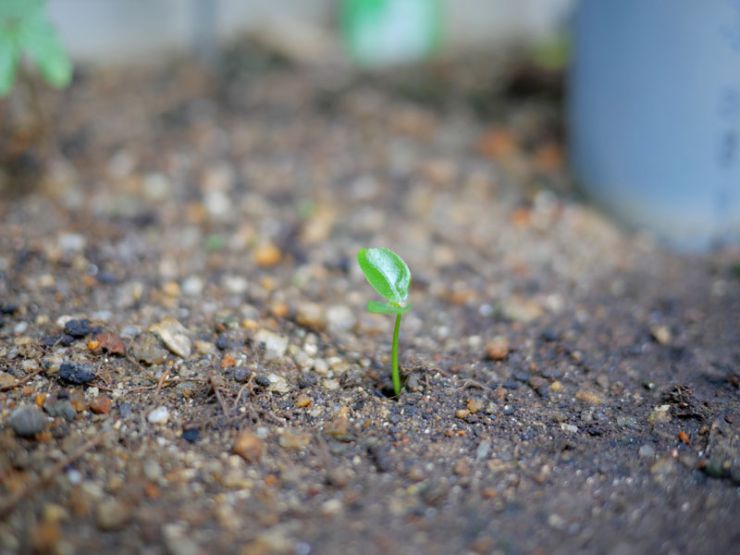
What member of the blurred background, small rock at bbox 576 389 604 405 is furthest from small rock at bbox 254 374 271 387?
the blurred background

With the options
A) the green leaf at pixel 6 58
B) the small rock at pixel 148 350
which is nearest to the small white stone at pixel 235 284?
the small rock at pixel 148 350

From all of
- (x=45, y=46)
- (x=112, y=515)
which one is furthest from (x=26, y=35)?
(x=112, y=515)

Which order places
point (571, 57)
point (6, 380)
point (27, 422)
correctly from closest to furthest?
1. point (27, 422)
2. point (6, 380)
3. point (571, 57)

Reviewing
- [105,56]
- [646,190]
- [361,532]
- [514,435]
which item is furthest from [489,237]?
[105,56]

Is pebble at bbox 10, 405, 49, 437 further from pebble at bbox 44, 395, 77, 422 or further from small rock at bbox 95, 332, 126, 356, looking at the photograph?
small rock at bbox 95, 332, 126, 356

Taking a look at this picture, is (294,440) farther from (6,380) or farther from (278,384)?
(6,380)
